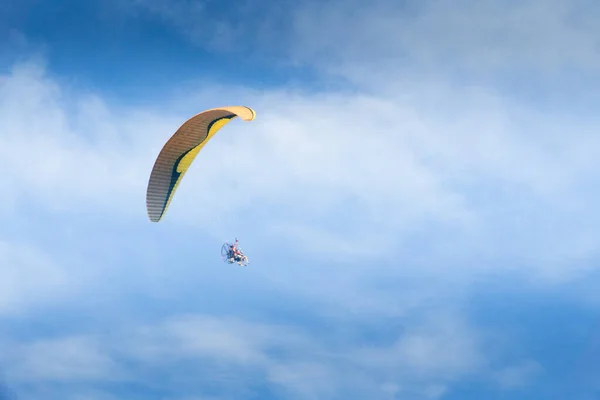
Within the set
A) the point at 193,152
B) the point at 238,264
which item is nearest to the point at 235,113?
the point at 193,152

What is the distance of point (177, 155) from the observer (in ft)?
350

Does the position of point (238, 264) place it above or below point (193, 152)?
below

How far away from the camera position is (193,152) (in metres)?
109

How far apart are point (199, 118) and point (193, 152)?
8900 mm

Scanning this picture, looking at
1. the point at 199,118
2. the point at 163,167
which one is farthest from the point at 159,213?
the point at 199,118

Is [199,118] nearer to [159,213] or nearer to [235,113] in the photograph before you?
[235,113]

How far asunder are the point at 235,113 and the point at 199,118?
18.8ft

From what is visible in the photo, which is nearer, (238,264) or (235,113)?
(235,113)

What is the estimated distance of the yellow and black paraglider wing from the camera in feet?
336

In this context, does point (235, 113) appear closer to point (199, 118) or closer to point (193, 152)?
point (199, 118)

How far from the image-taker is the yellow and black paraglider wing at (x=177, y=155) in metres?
103

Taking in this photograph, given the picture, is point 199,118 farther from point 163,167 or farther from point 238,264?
point 238,264

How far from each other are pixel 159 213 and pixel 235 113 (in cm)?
1882

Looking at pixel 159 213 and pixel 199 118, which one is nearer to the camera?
pixel 199 118
